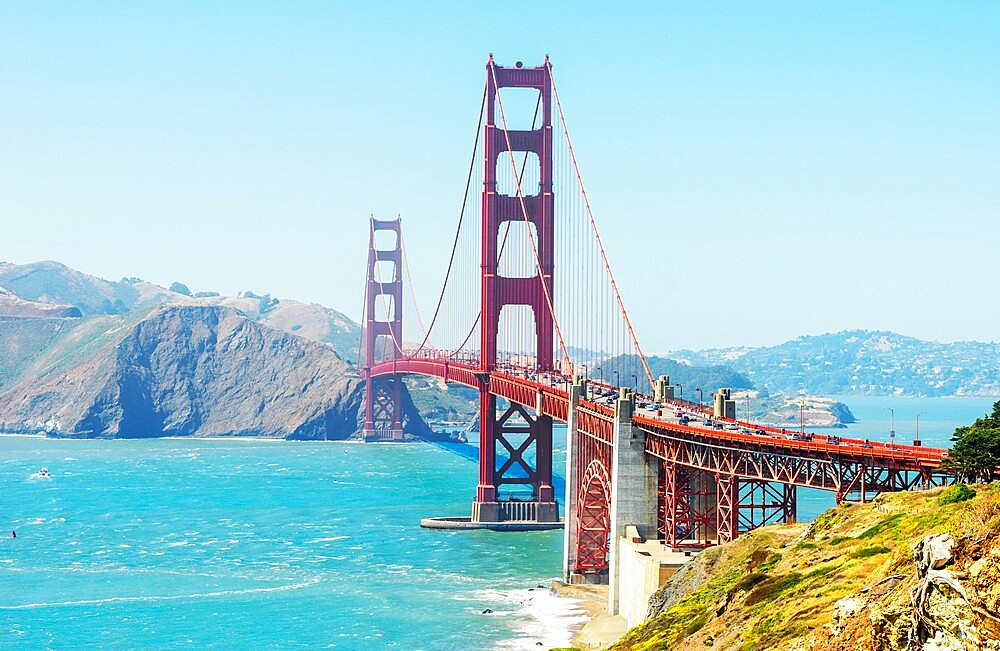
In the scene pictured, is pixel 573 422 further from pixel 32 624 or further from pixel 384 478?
pixel 384 478

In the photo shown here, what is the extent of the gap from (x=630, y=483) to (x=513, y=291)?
4382cm

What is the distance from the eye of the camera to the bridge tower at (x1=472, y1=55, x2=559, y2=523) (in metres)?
101

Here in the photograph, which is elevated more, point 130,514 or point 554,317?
point 554,317

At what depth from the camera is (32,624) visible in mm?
69875

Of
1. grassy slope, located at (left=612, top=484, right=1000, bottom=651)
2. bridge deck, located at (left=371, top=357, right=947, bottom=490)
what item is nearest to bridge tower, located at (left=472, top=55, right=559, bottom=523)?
bridge deck, located at (left=371, top=357, right=947, bottom=490)

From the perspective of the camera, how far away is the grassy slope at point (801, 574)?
A: 98.0 ft

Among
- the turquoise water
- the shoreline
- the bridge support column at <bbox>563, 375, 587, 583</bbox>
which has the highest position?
the bridge support column at <bbox>563, 375, 587, 583</bbox>

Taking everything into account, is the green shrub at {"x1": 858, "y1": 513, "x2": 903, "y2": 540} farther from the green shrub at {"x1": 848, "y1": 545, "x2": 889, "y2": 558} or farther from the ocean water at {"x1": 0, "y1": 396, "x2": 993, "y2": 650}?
the ocean water at {"x1": 0, "y1": 396, "x2": 993, "y2": 650}

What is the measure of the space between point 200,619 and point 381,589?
37.8 feet

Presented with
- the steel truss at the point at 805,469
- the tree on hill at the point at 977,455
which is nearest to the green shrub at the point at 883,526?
the tree on hill at the point at 977,455

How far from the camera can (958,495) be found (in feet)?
122

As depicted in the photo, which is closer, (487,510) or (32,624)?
(32,624)

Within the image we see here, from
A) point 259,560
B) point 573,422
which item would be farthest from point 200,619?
point 573,422

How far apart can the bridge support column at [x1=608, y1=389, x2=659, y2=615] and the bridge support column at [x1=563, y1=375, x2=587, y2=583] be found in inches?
440
